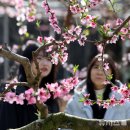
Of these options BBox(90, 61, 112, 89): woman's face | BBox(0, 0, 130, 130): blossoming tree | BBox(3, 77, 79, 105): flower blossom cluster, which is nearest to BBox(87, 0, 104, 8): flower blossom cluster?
BBox(0, 0, 130, 130): blossoming tree

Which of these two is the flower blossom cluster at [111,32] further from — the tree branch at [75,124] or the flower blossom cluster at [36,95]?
the tree branch at [75,124]

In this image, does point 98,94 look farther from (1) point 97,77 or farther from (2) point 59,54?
(2) point 59,54

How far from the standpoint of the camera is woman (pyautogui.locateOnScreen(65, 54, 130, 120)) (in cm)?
471

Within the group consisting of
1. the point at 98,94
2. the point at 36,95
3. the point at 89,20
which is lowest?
the point at 36,95

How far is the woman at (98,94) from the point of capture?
471 centimetres

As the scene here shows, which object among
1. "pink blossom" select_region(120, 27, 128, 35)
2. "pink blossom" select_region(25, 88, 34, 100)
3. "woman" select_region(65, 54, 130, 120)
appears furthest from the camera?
"woman" select_region(65, 54, 130, 120)

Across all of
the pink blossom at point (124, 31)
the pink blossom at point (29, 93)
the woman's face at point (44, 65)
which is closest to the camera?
the pink blossom at point (29, 93)

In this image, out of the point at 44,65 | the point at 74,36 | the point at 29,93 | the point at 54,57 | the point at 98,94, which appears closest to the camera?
the point at 29,93

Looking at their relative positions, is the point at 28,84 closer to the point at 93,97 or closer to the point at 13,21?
the point at 93,97

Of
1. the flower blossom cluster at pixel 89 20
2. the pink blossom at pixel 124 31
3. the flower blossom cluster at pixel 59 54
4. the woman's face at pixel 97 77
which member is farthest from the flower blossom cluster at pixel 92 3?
the woman's face at pixel 97 77

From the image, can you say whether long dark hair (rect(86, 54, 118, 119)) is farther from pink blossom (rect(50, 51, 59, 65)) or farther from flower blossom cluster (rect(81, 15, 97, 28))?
pink blossom (rect(50, 51, 59, 65))

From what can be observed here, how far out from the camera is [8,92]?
2.98m

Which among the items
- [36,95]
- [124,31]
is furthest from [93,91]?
[36,95]

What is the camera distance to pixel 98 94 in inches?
186
